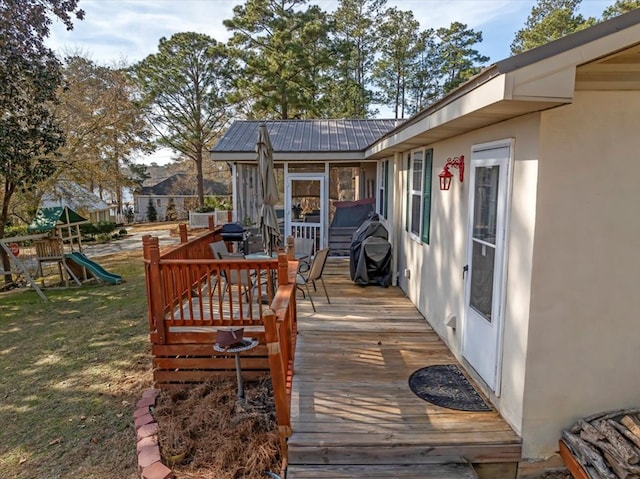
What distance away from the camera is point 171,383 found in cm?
432

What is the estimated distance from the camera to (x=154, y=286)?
411cm

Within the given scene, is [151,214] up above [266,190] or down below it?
below

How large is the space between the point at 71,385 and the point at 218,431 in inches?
93.2

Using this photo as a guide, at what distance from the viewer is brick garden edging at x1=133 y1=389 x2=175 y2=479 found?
111 inches

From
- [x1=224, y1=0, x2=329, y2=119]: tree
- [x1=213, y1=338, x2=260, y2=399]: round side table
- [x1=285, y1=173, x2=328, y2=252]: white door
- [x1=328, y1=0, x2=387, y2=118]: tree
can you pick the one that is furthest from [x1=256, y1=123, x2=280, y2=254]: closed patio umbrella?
[x1=328, y1=0, x2=387, y2=118]: tree

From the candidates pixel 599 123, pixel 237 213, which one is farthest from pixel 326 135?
pixel 599 123

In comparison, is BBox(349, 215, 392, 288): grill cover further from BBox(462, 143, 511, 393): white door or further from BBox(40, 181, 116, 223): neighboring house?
BBox(40, 181, 116, 223): neighboring house

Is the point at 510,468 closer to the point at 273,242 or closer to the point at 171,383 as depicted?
the point at 171,383

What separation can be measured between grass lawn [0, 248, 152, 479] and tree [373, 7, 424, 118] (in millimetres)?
20182

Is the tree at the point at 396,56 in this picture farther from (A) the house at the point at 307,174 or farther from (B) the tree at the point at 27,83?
(B) the tree at the point at 27,83

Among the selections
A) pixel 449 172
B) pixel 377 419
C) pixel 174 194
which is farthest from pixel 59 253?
pixel 174 194

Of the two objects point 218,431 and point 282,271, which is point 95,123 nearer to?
point 282,271

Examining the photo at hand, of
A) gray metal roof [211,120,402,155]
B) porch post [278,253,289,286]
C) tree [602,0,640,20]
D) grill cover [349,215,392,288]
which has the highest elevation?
tree [602,0,640,20]

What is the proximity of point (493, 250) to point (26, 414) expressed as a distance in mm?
4709
